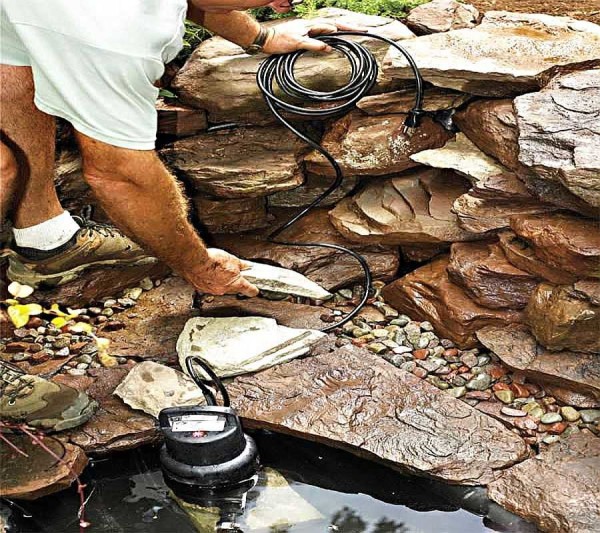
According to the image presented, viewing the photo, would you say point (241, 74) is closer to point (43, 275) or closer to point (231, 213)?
point (231, 213)

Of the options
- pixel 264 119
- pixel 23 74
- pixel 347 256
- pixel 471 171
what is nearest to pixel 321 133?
pixel 264 119

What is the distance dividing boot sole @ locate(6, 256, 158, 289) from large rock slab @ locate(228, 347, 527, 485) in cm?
99

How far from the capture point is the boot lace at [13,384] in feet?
11.3

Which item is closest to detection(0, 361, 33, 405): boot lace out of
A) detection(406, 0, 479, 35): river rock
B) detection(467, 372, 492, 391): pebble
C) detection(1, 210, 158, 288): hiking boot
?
detection(1, 210, 158, 288): hiking boot

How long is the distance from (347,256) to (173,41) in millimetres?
1895

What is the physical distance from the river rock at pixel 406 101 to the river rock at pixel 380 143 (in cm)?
4

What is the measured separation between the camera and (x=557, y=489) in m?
3.04

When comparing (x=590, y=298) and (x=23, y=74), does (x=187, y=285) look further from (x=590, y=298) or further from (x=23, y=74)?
(x=590, y=298)

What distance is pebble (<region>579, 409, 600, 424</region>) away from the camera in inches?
137

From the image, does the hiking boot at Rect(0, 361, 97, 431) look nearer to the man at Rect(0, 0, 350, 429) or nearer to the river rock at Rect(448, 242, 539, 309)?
the man at Rect(0, 0, 350, 429)

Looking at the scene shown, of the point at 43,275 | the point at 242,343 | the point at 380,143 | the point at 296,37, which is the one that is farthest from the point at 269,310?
the point at 296,37

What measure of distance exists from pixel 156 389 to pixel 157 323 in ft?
2.24

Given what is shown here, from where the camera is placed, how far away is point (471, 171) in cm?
386

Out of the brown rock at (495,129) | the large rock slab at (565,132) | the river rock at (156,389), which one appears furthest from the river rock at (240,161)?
the large rock slab at (565,132)
